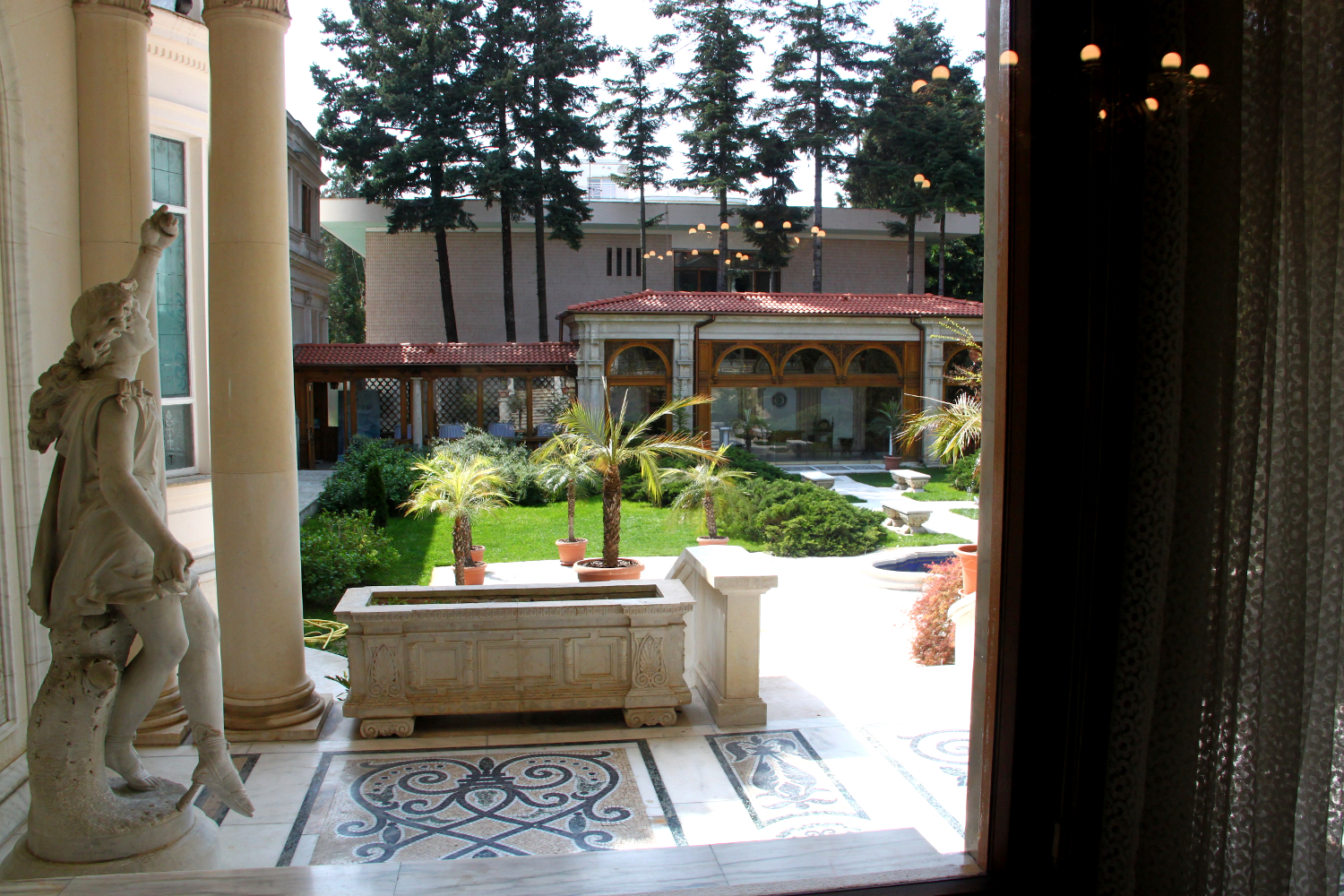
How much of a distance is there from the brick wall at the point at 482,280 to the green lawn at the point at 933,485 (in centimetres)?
928

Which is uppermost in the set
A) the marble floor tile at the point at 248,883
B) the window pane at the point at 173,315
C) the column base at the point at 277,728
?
the window pane at the point at 173,315

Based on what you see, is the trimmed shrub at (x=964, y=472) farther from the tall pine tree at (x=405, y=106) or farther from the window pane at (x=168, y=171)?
the tall pine tree at (x=405, y=106)

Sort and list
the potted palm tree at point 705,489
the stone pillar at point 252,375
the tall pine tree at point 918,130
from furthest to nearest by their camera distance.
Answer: the tall pine tree at point 918,130 < the potted palm tree at point 705,489 < the stone pillar at point 252,375

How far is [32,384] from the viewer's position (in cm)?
427

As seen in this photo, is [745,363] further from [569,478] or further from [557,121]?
[569,478]

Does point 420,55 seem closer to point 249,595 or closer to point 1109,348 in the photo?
point 249,595

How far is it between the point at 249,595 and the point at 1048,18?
15.2 feet

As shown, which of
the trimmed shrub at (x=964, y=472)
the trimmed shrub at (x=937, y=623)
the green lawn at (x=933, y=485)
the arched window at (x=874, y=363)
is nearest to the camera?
the trimmed shrub at (x=937, y=623)

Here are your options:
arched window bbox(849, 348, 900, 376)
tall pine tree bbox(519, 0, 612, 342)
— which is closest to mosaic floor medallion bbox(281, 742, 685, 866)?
arched window bbox(849, 348, 900, 376)

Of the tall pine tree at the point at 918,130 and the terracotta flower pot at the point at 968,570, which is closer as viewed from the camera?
the terracotta flower pot at the point at 968,570

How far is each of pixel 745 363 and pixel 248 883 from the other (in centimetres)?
2008

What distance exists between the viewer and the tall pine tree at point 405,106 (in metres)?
21.3

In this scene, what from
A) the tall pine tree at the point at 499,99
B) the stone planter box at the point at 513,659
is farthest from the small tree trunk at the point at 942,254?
the stone planter box at the point at 513,659

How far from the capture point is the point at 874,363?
22.8 metres
